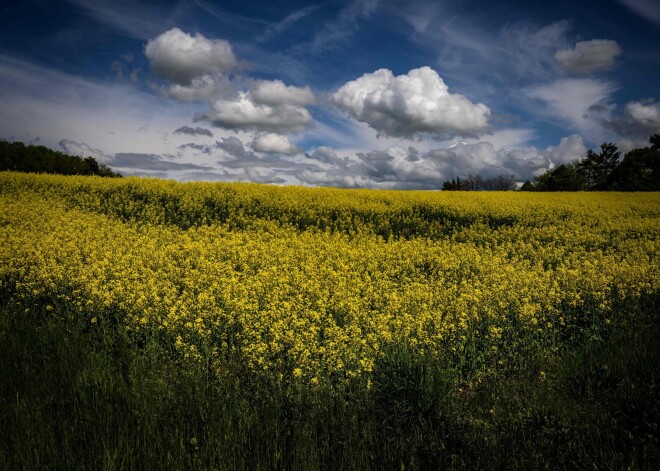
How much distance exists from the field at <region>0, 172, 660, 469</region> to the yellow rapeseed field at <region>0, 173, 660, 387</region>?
0.06m

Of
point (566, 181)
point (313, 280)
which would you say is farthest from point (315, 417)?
point (566, 181)

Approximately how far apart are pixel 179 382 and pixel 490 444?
3067 millimetres

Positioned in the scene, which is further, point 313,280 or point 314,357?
point 313,280

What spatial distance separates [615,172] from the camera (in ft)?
178

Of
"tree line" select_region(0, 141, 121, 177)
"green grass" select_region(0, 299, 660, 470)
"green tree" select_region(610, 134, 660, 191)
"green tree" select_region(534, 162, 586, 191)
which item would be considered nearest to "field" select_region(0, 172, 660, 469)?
"green grass" select_region(0, 299, 660, 470)

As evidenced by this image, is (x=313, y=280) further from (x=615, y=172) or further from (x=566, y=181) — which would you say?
(x=566, y=181)

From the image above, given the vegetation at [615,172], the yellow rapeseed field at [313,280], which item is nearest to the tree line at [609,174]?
the vegetation at [615,172]

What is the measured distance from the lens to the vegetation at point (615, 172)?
5103 centimetres

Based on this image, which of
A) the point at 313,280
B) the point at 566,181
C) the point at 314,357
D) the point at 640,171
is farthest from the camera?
the point at 566,181

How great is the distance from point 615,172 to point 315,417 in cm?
6460

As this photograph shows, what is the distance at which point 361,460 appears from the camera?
3.07m

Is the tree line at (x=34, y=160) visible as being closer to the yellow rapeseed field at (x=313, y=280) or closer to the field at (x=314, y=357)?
the yellow rapeseed field at (x=313, y=280)

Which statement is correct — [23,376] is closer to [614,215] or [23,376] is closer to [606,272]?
[606,272]

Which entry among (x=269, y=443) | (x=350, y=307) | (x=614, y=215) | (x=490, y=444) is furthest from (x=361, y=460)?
(x=614, y=215)
